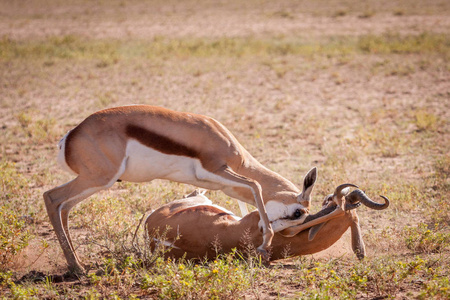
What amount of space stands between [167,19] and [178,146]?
1041 inches

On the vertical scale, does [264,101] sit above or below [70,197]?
below

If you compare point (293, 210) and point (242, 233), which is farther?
point (293, 210)

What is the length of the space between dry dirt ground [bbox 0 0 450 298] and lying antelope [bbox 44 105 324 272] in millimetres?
562

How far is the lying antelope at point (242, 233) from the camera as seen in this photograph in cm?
492

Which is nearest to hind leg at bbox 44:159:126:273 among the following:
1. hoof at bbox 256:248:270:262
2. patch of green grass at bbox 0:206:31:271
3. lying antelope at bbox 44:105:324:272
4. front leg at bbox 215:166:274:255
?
lying antelope at bbox 44:105:324:272

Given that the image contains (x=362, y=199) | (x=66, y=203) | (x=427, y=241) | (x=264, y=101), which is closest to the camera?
(x=362, y=199)

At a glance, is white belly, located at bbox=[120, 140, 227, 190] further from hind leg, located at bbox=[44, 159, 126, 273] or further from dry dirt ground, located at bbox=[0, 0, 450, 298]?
dry dirt ground, located at bbox=[0, 0, 450, 298]

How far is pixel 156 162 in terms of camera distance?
16.5 ft

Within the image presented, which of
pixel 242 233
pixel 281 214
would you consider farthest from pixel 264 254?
pixel 281 214

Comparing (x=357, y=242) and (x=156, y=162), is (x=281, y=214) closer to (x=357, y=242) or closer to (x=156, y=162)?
(x=357, y=242)

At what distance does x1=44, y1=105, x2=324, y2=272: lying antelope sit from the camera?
4.87 metres

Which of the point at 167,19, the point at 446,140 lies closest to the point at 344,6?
the point at 167,19

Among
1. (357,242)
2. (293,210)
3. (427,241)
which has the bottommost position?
→ (427,241)

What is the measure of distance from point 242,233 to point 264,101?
7.46 m
